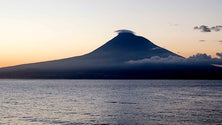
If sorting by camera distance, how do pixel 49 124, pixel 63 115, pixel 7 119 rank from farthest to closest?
pixel 63 115 < pixel 7 119 < pixel 49 124

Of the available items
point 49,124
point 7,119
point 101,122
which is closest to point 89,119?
point 101,122

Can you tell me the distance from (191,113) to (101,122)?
14.5 meters

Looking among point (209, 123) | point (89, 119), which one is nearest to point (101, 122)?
point (89, 119)

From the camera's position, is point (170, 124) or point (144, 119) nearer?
point (170, 124)

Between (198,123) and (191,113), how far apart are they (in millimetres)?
9839

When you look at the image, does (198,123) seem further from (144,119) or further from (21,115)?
(21,115)

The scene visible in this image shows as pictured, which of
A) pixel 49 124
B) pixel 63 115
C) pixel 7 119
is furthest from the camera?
pixel 63 115

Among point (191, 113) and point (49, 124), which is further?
point (191, 113)

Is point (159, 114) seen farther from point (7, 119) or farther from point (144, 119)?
point (7, 119)

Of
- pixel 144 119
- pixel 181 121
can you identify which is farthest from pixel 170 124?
pixel 144 119

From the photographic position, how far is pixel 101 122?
40406 millimetres

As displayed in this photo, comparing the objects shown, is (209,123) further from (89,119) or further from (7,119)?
(7,119)

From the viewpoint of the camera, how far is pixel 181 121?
134 feet

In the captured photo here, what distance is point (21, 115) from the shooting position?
46.7 m
